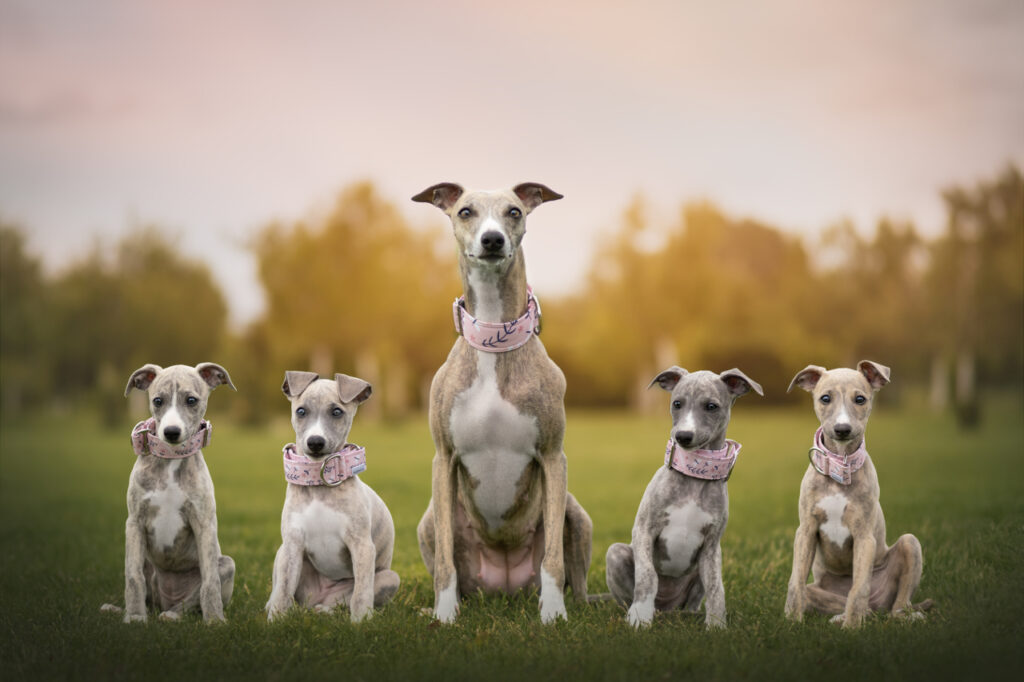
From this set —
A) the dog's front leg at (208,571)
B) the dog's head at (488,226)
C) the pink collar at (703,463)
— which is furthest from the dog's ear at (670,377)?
the dog's front leg at (208,571)

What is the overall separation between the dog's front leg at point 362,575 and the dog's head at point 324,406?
28.2 inches

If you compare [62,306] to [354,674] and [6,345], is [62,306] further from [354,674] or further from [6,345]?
[354,674]

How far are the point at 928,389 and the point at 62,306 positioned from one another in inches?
1722

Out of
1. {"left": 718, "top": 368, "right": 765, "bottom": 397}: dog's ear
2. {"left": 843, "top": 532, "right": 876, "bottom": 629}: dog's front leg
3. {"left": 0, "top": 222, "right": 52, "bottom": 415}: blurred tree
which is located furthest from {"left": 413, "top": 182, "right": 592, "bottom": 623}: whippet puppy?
{"left": 0, "top": 222, "right": 52, "bottom": 415}: blurred tree

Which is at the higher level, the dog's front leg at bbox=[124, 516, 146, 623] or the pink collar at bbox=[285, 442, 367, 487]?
the pink collar at bbox=[285, 442, 367, 487]

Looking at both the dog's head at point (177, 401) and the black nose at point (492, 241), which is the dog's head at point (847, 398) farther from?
the dog's head at point (177, 401)

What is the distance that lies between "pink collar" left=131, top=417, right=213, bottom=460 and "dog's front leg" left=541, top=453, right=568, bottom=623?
2572 mm

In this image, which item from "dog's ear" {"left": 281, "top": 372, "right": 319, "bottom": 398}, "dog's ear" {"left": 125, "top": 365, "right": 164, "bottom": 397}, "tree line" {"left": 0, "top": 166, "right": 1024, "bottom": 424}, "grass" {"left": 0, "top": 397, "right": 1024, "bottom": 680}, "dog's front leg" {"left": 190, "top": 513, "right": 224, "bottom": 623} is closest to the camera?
"grass" {"left": 0, "top": 397, "right": 1024, "bottom": 680}

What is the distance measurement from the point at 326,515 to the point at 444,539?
898 millimetres

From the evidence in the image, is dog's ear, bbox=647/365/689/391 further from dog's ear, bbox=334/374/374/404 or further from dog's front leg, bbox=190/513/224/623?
dog's front leg, bbox=190/513/224/623

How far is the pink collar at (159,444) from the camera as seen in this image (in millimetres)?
6363

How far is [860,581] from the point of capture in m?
6.01

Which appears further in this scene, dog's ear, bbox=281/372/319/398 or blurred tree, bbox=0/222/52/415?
blurred tree, bbox=0/222/52/415

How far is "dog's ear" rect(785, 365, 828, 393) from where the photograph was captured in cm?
649
